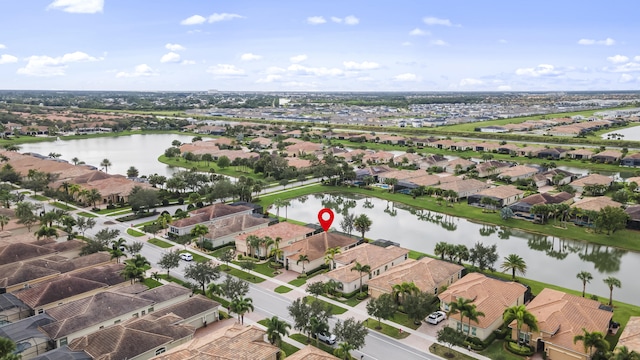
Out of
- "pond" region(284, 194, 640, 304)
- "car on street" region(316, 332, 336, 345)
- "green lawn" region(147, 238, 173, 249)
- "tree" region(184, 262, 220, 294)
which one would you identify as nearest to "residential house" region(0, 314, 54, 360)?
"tree" region(184, 262, 220, 294)

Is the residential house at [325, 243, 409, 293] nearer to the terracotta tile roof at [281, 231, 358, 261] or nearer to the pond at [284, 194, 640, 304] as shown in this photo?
the terracotta tile roof at [281, 231, 358, 261]

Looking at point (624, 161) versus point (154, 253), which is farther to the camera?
point (624, 161)

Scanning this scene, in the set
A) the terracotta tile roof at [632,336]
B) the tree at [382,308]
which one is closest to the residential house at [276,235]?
the tree at [382,308]

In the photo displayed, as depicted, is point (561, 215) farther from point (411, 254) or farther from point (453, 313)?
point (453, 313)

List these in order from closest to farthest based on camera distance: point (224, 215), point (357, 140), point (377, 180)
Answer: point (224, 215), point (377, 180), point (357, 140)

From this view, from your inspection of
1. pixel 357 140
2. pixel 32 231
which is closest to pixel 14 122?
pixel 357 140

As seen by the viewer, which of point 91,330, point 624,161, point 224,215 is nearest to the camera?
point 91,330

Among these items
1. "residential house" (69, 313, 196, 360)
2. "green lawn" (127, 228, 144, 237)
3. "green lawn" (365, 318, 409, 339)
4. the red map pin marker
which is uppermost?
the red map pin marker

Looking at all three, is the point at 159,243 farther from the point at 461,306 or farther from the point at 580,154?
the point at 580,154
